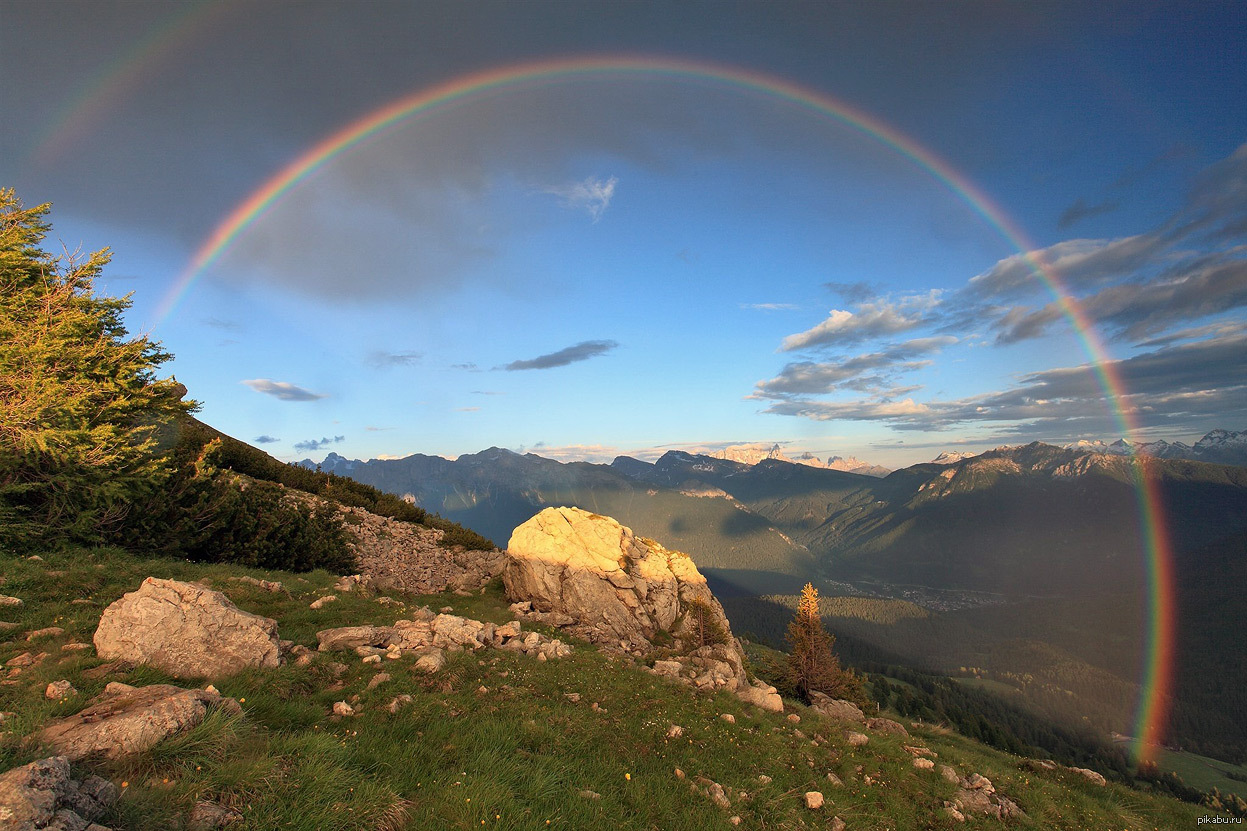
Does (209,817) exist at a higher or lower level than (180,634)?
lower

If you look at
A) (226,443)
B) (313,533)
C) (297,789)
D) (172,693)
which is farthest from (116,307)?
(226,443)

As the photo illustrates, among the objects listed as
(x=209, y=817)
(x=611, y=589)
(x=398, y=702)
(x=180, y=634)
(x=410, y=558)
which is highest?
(x=180, y=634)

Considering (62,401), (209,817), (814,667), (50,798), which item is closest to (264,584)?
(62,401)

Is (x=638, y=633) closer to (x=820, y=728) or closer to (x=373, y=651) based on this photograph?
(x=820, y=728)

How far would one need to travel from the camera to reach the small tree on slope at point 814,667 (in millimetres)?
40031

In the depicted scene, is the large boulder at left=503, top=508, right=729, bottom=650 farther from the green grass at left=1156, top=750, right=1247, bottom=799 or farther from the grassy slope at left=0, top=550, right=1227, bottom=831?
the green grass at left=1156, top=750, right=1247, bottom=799

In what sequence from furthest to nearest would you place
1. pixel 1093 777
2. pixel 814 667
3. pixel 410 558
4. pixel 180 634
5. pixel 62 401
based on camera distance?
pixel 814 667
pixel 410 558
pixel 1093 777
pixel 62 401
pixel 180 634

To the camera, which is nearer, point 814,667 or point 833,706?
point 833,706

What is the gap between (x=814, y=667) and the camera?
40.7 meters

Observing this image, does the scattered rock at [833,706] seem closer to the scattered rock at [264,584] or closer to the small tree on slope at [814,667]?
the small tree on slope at [814,667]

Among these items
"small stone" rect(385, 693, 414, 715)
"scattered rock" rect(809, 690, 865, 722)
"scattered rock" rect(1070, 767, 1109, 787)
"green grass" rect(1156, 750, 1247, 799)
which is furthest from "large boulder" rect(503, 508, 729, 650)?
"green grass" rect(1156, 750, 1247, 799)

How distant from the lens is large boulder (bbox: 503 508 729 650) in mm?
30703

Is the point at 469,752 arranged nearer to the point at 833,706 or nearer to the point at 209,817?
the point at 209,817

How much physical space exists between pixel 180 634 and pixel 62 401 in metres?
13.6
